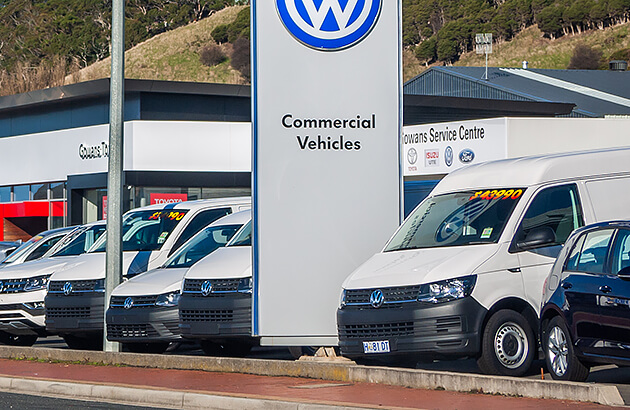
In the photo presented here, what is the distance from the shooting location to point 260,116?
41.9 feet

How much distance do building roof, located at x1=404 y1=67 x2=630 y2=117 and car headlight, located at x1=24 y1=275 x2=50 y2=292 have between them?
33074 millimetres

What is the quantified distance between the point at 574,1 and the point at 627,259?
377ft

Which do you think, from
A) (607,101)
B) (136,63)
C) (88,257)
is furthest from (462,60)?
(88,257)

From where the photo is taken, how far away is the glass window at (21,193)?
124 feet

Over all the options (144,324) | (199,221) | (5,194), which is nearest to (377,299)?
(144,324)

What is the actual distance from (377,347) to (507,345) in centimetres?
134

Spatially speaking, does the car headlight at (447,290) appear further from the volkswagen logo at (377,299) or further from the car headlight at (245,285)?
the car headlight at (245,285)

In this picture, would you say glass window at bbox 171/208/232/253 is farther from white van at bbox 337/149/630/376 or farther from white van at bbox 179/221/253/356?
white van at bbox 337/149/630/376

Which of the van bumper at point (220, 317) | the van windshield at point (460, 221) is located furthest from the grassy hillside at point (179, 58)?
the van windshield at point (460, 221)

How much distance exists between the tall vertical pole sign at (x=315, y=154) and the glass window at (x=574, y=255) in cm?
296

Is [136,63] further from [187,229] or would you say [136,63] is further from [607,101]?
[187,229]

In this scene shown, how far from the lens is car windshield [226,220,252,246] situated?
14391 mm

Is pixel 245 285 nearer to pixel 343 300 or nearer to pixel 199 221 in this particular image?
pixel 343 300

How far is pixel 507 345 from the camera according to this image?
35.8ft
